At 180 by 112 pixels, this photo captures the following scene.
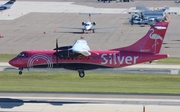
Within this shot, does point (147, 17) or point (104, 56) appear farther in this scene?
point (147, 17)

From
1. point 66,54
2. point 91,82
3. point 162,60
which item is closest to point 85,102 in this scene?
point 66,54

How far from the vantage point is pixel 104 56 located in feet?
177

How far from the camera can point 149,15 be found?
115688 millimetres

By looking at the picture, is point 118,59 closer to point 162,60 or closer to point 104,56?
point 104,56

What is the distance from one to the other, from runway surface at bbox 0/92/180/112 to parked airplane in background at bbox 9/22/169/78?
552cm

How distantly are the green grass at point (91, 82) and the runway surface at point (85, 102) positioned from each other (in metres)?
2.64

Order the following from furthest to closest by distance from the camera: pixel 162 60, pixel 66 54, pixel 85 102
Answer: pixel 162 60 < pixel 66 54 < pixel 85 102

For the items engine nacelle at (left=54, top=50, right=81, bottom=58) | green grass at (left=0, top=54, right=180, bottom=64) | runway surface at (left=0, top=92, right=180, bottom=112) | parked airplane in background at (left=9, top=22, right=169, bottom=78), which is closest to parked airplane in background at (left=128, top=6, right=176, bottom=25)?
green grass at (left=0, top=54, right=180, bottom=64)

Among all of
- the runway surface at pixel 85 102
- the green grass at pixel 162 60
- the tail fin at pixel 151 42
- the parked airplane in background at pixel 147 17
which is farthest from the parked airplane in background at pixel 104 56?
the parked airplane in background at pixel 147 17

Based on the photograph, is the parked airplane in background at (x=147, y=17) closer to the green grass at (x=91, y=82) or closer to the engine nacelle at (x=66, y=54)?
the green grass at (x=91, y=82)

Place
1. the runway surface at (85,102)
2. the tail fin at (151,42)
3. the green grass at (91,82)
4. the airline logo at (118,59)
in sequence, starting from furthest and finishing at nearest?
the tail fin at (151,42) < the airline logo at (118,59) < the green grass at (91,82) < the runway surface at (85,102)

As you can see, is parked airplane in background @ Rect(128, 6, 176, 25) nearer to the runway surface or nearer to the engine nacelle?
the engine nacelle

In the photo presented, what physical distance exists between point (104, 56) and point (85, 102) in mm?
9324

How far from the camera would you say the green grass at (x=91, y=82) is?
171 feet
